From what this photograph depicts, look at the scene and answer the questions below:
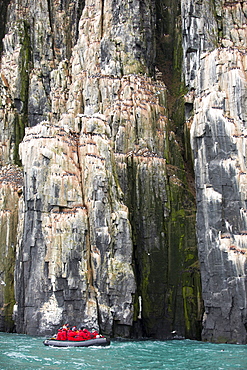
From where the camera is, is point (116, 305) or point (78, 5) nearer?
point (116, 305)

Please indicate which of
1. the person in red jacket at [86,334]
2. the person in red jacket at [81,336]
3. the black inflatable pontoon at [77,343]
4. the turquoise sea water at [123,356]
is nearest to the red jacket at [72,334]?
the person in red jacket at [81,336]

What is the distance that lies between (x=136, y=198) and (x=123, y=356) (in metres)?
24.4

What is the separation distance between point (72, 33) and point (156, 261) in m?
49.3

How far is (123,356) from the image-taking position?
42.5 m

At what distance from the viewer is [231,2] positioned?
73438mm

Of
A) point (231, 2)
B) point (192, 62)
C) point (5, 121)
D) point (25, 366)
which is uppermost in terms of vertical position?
point (231, 2)

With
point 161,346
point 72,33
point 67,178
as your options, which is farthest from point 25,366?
point 72,33

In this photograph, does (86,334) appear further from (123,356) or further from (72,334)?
(123,356)

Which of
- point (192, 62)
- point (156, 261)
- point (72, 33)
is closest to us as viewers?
point (156, 261)

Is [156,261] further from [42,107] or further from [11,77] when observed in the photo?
[11,77]

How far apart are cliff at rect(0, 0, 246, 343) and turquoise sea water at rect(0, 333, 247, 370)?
199 inches

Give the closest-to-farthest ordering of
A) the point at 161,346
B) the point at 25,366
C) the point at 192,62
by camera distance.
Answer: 1. the point at 25,366
2. the point at 161,346
3. the point at 192,62

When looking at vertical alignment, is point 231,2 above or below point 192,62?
above

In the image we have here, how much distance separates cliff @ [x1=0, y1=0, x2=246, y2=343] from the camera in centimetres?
5341
